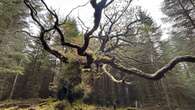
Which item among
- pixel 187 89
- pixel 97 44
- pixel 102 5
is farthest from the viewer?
pixel 187 89

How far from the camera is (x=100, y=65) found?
837 centimetres

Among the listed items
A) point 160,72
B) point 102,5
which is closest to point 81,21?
point 102,5

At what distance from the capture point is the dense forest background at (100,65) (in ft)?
26.1

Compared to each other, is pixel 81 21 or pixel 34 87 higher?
pixel 81 21

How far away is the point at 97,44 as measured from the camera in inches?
403

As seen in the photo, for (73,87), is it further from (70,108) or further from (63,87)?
(70,108)

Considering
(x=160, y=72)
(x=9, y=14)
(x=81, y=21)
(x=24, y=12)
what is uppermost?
(x=24, y=12)

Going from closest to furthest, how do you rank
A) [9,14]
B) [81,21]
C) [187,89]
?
[81,21], [9,14], [187,89]

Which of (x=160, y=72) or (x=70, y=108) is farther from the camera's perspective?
(x=70, y=108)

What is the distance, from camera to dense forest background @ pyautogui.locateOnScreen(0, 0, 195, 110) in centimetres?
796

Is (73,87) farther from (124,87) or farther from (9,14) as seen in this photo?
(124,87)

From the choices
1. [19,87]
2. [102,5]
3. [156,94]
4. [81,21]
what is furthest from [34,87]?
[102,5]

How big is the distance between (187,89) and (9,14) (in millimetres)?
19742

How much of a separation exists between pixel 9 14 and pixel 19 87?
1361 centimetres
